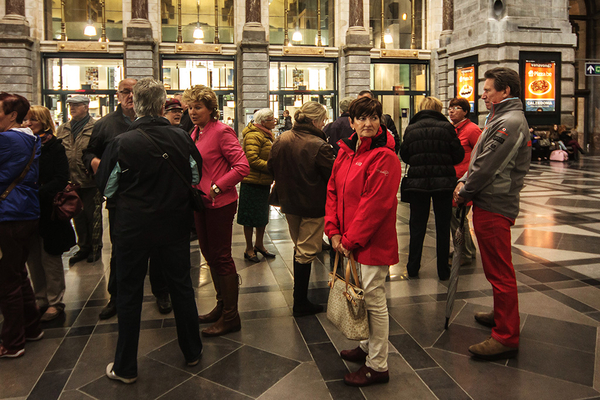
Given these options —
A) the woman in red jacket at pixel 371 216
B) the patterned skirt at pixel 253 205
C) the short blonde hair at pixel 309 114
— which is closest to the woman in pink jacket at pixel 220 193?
the short blonde hair at pixel 309 114

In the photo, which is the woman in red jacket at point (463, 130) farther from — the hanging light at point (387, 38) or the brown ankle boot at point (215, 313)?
the hanging light at point (387, 38)

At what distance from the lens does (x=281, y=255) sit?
688 centimetres

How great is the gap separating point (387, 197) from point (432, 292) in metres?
2.42

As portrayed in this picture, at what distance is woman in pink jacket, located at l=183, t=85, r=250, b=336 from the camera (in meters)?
4.22

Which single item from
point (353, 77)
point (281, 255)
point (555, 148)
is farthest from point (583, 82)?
point (281, 255)

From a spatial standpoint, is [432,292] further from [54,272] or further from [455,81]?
[455,81]

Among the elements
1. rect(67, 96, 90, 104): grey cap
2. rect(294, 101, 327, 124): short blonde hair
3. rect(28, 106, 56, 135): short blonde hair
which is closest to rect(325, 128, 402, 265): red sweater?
rect(294, 101, 327, 124): short blonde hair

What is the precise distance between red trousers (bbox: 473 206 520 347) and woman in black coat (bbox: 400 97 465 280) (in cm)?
172

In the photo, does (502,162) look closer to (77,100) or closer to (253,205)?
(253,205)

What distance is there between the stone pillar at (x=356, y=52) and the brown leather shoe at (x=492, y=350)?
1987 centimetres

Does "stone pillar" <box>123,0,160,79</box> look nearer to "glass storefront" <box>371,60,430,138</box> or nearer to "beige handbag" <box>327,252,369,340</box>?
"glass storefront" <box>371,60,430,138</box>

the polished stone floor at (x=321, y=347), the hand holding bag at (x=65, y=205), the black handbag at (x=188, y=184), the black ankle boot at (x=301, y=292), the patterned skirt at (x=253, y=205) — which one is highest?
the black handbag at (x=188, y=184)

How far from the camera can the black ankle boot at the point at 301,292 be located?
4.59 m

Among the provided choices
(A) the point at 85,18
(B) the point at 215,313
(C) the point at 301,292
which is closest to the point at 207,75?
(A) the point at 85,18
